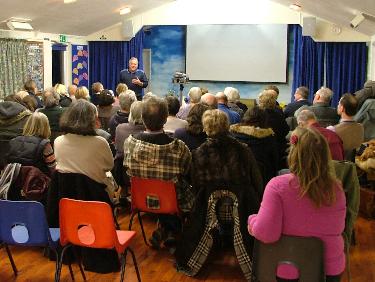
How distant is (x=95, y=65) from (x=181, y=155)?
815cm

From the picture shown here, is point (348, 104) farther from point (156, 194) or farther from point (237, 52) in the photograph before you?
point (237, 52)

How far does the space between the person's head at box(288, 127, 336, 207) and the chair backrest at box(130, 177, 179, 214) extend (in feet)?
5.24

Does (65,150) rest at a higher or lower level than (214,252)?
higher

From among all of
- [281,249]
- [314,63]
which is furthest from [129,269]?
[314,63]

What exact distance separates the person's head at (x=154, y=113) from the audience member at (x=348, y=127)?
5.95ft

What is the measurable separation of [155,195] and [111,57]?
26.4 feet

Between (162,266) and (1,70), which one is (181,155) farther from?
(1,70)

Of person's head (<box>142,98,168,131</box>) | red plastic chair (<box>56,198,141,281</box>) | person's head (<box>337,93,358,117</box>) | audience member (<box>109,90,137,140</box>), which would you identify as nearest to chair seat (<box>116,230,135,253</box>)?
red plastic chair (<box>56,198,141,281</box>)

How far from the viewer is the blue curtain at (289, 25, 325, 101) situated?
991 centimetres

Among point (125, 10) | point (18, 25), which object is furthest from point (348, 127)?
point (125, 10)

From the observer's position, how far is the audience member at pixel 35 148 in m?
3.79

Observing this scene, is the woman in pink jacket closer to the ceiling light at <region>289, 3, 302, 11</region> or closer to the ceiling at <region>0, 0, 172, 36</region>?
the ceiling at <region>0, 0, 172, 36</region>

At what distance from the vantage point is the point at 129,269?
3.80 meters

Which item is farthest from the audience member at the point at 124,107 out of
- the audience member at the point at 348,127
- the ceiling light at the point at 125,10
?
the ceiling light at the point at 125,10
